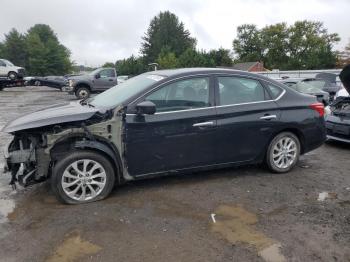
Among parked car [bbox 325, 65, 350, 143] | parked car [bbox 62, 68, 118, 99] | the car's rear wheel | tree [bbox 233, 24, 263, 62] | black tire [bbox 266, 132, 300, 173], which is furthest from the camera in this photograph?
tree [bbox 233, 24, 263, 62]

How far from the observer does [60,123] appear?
4.35 m

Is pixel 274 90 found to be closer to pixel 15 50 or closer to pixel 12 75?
pixel 12 75

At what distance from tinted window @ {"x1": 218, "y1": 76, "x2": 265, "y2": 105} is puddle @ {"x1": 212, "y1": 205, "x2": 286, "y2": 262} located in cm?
159

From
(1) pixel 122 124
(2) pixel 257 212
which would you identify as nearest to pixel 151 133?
(1) pixel 122 124

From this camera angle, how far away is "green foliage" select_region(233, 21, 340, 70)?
72.5 meters

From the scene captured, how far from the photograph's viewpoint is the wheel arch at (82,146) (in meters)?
4.39

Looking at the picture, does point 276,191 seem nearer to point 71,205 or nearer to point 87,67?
point 71,205

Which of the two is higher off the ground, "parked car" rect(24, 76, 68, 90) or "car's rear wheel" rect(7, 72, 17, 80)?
"car's rear wheel" rect(7, 72, 17, 80)

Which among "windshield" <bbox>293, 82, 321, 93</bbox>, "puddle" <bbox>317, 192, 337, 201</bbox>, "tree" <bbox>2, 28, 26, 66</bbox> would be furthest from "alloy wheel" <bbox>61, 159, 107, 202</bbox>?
"tree" <bbox>2, 28, 26, 66</bbox>

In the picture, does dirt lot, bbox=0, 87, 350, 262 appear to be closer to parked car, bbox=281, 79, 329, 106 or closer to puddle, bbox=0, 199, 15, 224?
puddle, bbox=0, 199, 15, 224

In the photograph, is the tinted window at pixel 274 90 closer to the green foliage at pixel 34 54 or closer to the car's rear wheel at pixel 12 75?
the car's rear wheel at pixel 12 75

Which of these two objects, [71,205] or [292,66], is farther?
Answer: [292,66]

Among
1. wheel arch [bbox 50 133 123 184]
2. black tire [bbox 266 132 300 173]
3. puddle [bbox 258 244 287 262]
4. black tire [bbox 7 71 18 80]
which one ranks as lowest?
puddle [bbox 258 244 287 262]

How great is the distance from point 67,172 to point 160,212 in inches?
47.9
